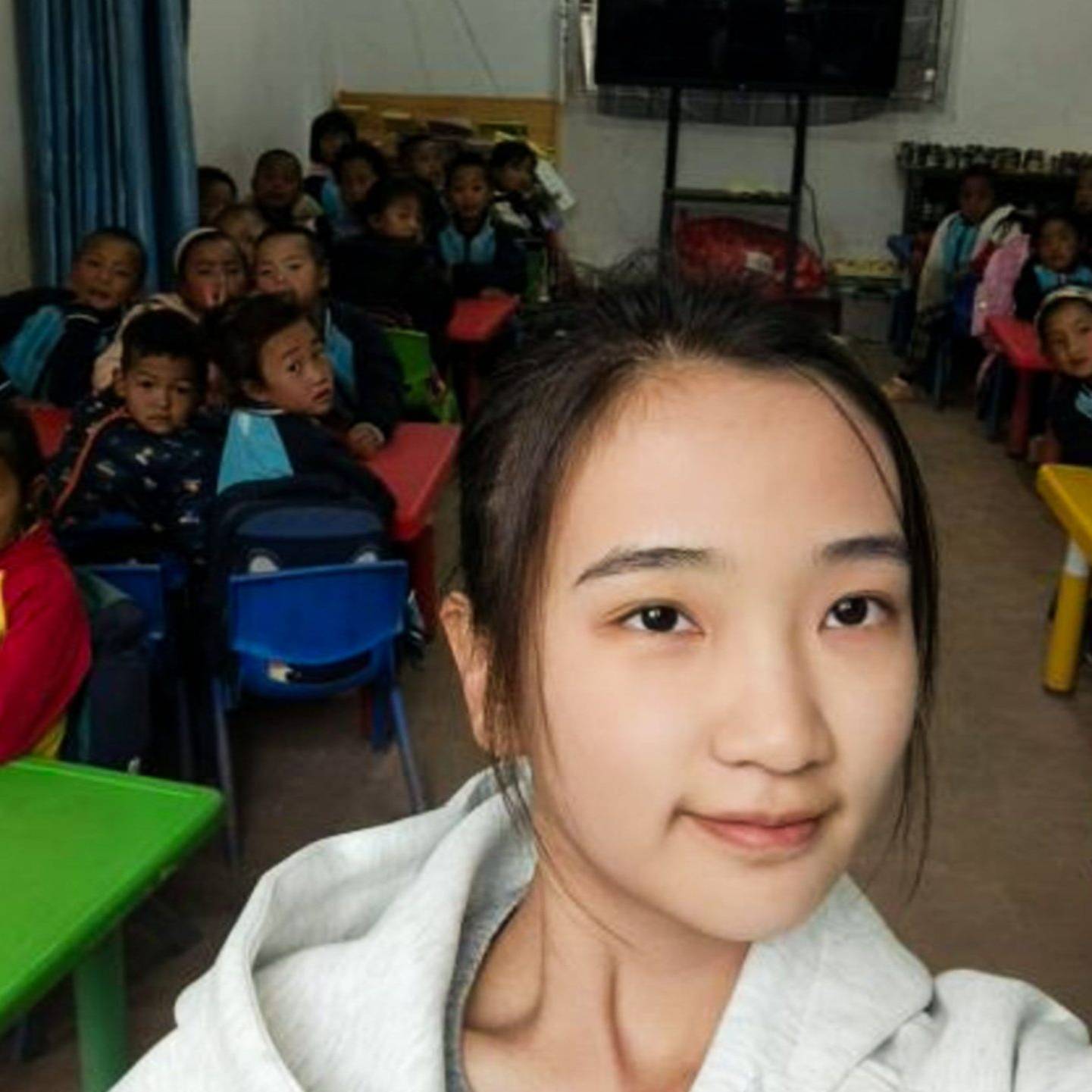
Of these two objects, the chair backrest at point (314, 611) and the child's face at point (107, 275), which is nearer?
the chair backrest at point (314, 611)

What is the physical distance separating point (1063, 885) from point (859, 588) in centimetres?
214

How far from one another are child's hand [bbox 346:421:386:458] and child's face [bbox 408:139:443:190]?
11.2 feet

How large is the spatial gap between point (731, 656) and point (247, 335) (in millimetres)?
2519

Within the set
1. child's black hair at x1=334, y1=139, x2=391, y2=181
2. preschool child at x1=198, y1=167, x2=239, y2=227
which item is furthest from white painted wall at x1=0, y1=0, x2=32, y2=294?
child's black hair at x1=334, y1=139, x2=391, y2=181

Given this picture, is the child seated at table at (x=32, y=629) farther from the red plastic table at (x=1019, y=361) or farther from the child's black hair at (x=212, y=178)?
the red plastic table at (x=1019, y=361)

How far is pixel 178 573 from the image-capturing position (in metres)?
2.73

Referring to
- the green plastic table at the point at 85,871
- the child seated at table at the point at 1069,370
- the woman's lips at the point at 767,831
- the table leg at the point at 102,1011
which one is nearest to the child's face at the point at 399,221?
the child seated at table at the point at 1069,370

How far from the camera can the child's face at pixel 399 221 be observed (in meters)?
5.05

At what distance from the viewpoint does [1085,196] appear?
6.33m

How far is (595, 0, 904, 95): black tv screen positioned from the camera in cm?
684

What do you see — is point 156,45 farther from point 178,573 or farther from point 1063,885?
point 1063,885

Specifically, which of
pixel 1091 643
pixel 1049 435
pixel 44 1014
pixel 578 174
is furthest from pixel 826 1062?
pixel 578 174

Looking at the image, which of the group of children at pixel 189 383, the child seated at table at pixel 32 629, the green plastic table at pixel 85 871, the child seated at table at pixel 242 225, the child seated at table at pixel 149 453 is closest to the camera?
the green plastic table at pixel 85 871

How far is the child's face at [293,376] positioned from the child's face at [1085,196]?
13.8ft
